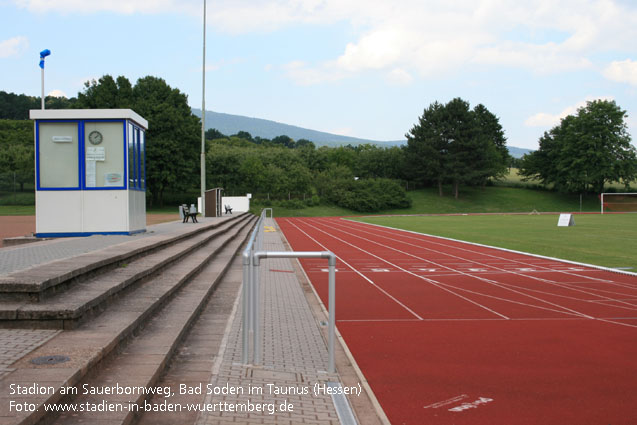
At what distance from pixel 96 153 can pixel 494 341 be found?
10137 millimetres

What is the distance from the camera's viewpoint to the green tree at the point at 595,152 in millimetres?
71250

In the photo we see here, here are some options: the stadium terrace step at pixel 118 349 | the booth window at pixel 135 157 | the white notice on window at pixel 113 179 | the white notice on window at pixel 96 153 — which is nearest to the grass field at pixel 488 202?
the booth window at pixel 135 157

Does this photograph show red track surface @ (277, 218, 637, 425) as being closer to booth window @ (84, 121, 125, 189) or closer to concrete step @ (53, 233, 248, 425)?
concrete step @ (53, 233, 248, 425)

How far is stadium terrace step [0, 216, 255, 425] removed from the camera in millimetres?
3282

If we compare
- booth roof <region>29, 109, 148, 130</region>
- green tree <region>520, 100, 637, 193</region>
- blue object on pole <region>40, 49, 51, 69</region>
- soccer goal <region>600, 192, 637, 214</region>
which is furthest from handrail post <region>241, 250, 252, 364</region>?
green tree <region>520, 100, 637, 193</region>

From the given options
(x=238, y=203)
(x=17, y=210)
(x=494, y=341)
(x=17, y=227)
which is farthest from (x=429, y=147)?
(x=494, y=341)

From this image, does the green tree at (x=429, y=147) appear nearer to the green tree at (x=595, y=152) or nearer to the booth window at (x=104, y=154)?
the green tree at (x=595, y=152)

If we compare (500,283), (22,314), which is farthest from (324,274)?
(22,314)

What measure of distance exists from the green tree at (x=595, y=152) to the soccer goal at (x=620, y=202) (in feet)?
8.71

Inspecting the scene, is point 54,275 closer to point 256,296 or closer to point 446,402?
point 256,296

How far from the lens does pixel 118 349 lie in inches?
179

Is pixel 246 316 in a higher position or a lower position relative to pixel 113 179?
lower

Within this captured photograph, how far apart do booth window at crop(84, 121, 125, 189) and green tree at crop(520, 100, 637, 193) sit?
230 feet

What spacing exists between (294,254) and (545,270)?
9.56m
